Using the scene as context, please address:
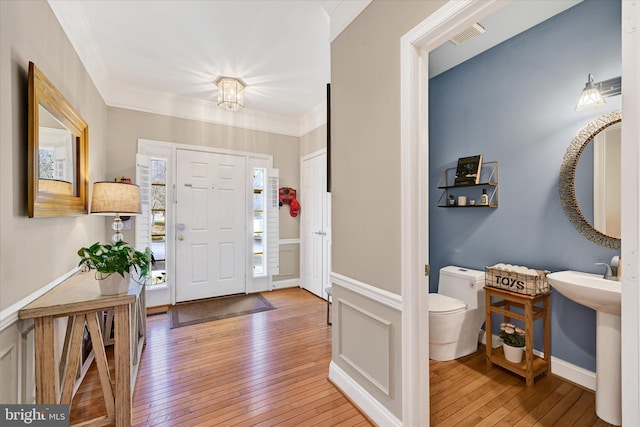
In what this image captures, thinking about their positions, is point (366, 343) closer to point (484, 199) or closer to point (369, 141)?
point (369, 141)

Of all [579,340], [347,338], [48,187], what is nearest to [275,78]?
[48,187]

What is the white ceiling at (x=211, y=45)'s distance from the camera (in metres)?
2.04

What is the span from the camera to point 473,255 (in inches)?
104

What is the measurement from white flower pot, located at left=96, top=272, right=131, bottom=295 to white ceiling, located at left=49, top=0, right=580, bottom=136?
171cm

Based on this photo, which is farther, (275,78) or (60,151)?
(275,78)

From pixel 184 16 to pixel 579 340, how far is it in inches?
146

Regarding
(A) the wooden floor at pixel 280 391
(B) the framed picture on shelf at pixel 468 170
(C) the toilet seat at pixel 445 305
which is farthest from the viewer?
(B) the framed picture on shelf at pixel 468 170

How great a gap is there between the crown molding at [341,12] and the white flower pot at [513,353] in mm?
2577

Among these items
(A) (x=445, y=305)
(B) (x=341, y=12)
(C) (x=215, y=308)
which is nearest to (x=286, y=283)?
(C) (x=215, y=308)

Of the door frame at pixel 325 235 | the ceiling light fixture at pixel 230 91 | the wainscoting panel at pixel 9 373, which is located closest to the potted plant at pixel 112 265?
the wainscoting panel at pixel 9 373

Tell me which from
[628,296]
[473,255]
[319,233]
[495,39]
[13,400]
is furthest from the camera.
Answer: [319,233]

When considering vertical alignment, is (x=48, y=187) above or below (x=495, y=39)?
below

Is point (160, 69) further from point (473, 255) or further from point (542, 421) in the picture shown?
point (542, 421)

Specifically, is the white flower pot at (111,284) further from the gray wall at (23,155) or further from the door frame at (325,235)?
the door frame at (325,235)
